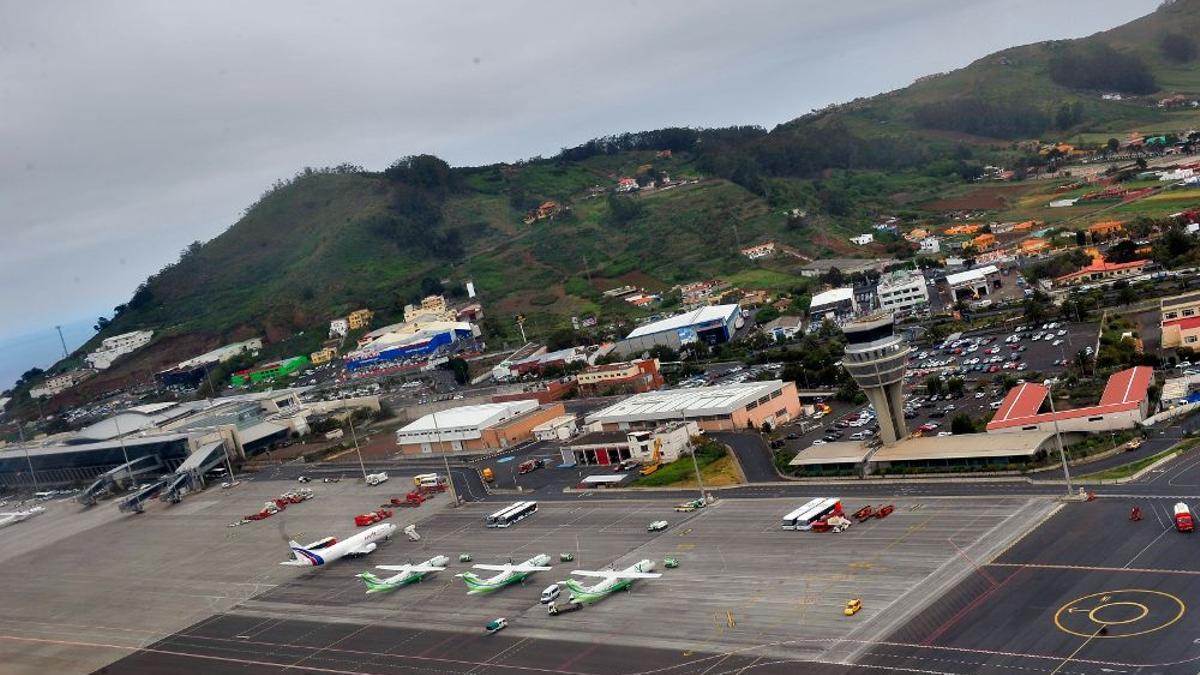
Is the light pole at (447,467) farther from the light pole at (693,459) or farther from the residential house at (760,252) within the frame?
the residential house at (760,252)

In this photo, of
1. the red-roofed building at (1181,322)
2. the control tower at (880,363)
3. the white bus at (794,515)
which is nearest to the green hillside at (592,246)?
the red-roofed building at (1181,322)

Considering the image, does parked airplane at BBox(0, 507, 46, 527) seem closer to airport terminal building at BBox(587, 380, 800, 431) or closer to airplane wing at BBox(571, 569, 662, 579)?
airport terminal building at BBox(587, 380, 800, 431)

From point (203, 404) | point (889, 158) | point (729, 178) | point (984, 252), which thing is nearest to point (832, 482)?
point (984, 252)

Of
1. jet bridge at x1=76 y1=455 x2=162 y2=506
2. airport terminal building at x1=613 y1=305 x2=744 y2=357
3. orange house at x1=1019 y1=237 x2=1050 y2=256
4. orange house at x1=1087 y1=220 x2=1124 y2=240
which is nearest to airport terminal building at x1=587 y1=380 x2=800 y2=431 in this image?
airport terminal building at x1=613 y1=305 x2=744 y2=357

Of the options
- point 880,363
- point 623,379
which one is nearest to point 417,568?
point 880,363

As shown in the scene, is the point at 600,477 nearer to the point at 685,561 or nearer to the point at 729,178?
the point at 685,561
